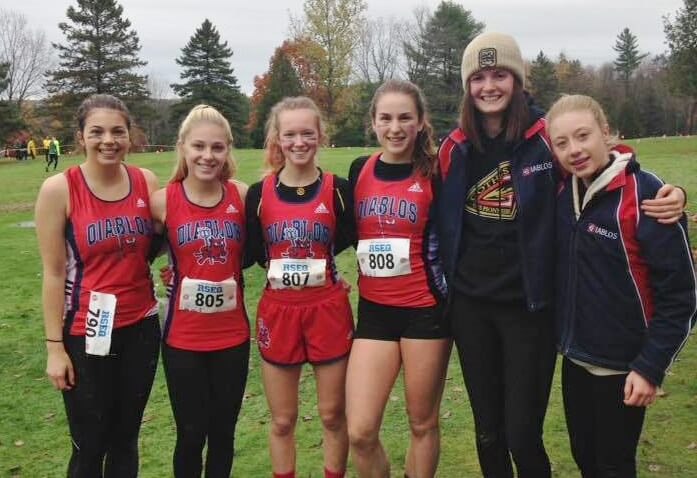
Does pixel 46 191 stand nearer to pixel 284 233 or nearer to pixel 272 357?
pixel 284 233

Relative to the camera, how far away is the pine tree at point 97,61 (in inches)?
1842

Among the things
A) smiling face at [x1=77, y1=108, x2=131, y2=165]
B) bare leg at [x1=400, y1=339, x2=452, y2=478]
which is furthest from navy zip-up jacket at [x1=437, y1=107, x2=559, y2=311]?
smiling face at [x1=77, y1=108, x2=131, y2=165]

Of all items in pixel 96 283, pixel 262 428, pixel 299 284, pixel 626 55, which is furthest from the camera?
pixel 626 55

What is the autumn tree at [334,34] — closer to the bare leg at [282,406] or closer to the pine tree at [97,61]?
the pine tree at [97,61]

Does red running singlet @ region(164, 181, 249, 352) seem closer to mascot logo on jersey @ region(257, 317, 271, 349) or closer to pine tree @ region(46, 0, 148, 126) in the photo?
mascot logo on jersey @ region(257, 317, 271, 349)

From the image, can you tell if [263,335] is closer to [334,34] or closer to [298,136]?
[298,136]

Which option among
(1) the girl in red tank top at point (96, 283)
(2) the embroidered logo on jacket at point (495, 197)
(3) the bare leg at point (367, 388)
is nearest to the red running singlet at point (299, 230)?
(3) the bare leg at point (367, 388)

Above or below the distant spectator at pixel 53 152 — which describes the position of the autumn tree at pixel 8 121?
above

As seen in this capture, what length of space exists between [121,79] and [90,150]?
47530mm

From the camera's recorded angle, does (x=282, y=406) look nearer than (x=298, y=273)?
No

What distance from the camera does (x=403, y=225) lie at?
329 centimetres

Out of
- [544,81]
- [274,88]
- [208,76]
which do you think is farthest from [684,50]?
[208,76]

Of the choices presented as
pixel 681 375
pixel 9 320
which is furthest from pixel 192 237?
pixel 9 320

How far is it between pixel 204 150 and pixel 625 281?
2068mm
